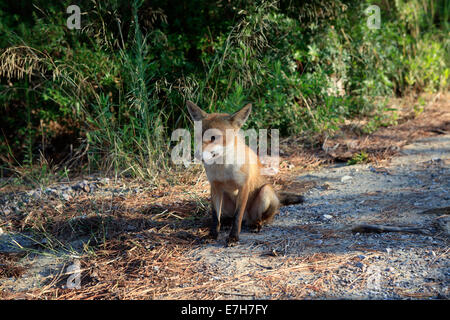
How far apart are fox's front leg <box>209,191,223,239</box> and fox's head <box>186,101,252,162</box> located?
16.1 inches

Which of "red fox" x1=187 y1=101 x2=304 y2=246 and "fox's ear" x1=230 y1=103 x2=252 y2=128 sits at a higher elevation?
"fox's ear" x1=230 y1=103 x2=252 y2=128

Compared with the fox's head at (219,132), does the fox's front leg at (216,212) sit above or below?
below

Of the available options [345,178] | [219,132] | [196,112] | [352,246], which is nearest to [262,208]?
[219,132]

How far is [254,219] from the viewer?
4102 millimetres

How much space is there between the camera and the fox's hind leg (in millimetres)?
4065

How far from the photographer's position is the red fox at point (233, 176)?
3762 millimetres

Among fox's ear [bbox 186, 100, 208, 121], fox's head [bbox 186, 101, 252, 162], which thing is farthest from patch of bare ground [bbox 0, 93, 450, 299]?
fox's ear [bbox 186, 100, 208, 121]

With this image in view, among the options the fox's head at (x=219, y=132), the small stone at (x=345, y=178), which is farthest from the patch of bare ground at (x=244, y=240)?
the fox's head at (x=219, y=132)

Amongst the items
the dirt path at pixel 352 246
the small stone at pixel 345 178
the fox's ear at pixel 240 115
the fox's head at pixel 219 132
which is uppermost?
the fox's ear at pixel 240 115

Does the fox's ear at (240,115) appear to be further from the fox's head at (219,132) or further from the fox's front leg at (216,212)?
the fox's front leg at (216,212)

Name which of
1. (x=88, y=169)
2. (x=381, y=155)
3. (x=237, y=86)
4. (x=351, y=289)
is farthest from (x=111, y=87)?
(x=351, y=289)

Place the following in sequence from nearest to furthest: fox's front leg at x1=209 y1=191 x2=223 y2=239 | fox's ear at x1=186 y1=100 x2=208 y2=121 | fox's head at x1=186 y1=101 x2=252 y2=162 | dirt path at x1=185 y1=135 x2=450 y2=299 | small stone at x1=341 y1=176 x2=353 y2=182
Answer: dirt path at x1=185 y1=135 x2=450 y2=299 → fox's head at x1=186 y1=101 x2=252 y2=162 → fox's front leg at x1=209 y1=191 x2=223 y2=239 → fox's ear at x1=186 y1=100 x2=208 y2=121 → small stone at x1=341 y1=176 x2=353 y2=182

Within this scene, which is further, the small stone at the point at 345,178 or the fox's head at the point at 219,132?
the small stone at the point at 345,178

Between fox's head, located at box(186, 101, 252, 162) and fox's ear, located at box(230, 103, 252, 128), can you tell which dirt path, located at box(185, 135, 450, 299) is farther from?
fox's ear, located at box(230, 103, 252, 128)
